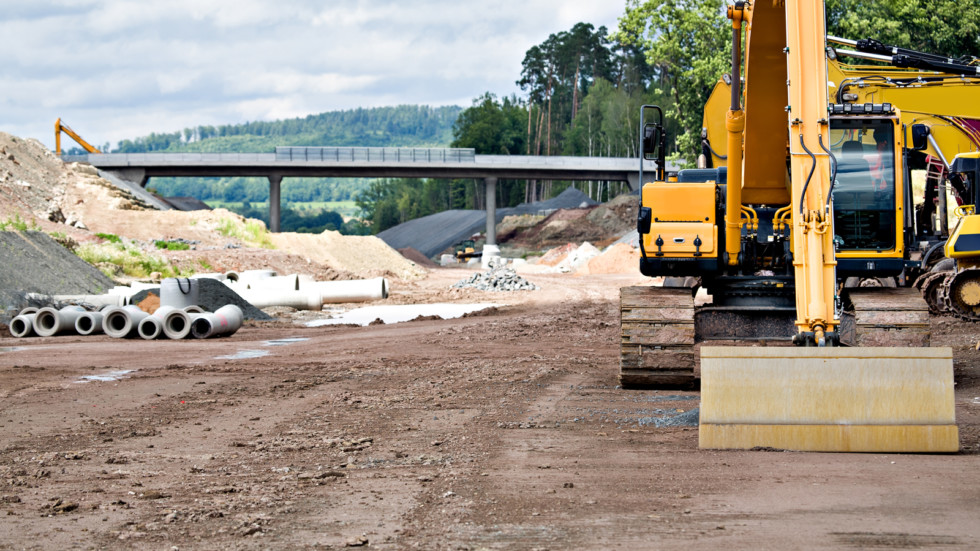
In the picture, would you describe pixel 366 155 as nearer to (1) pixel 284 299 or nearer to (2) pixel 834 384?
(1) pixel 284 299

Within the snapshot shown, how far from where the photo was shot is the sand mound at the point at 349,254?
156 ft

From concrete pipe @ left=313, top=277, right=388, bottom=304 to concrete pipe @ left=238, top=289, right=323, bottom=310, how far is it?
5.11ft

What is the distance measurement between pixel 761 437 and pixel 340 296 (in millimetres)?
23110

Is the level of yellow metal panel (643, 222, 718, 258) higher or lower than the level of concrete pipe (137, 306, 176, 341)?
higher

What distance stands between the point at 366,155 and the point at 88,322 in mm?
54066

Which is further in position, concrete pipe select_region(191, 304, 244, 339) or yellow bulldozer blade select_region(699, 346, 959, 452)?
concrete pipe select_region(191, 304, 244, 339)

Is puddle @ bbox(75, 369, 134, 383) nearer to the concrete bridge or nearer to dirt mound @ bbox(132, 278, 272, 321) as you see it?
dirt mound @ bbox(132, 278, 272, 321)

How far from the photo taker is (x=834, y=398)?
301 inches

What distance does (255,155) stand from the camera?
238 feet

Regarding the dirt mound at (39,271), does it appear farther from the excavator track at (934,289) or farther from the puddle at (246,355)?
the excavator track at (934,289)

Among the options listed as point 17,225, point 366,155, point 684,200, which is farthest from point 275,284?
point 366,155

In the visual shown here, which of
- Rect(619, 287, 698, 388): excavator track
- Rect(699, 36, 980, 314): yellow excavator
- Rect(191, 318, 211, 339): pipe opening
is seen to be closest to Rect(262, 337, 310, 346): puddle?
Rect(191, 318, 211, 339): pipe opening

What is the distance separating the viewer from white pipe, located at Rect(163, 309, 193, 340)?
19.6 meters

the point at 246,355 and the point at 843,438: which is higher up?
the point at 843,438
